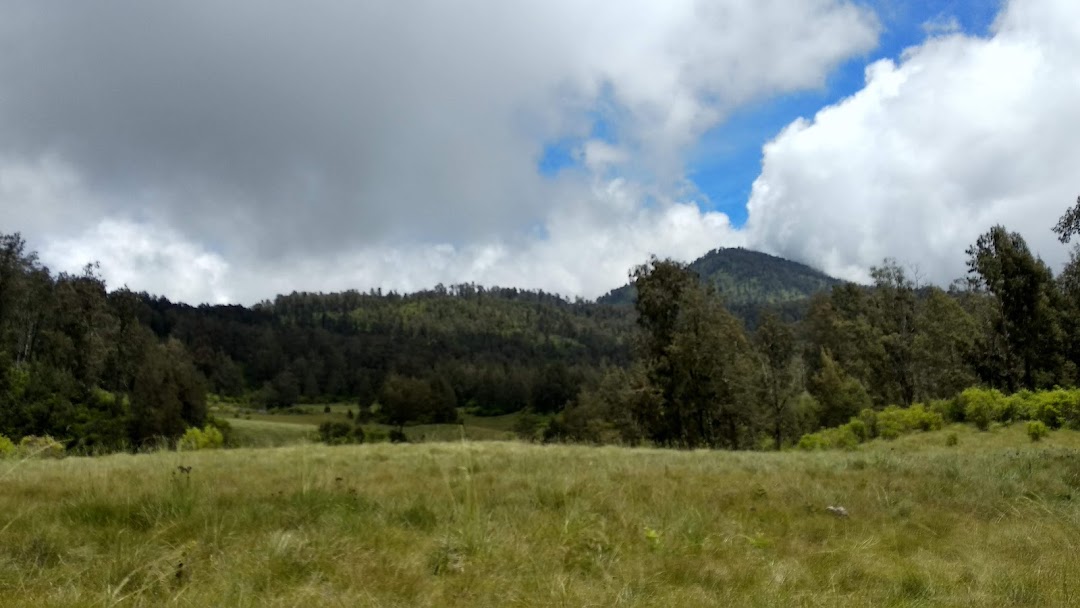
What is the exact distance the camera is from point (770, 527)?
6.45m

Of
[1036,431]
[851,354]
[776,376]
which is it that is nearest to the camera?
Result: [1036,431]

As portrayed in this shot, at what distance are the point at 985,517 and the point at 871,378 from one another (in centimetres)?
5465

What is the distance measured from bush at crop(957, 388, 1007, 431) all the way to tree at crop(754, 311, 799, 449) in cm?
983

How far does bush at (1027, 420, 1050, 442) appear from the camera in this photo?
2117 centimetres

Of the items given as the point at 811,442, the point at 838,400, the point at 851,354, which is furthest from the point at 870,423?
the point at 851,354

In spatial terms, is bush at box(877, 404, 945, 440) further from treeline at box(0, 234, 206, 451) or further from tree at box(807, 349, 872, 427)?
treeline at box(0, 234, 206, 451)

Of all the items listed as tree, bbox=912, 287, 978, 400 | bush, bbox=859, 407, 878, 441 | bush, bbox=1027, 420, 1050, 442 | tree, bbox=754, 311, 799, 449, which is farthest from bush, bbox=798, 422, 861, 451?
tree, bbox=912, 287, 978, 400

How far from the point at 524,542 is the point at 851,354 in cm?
6279

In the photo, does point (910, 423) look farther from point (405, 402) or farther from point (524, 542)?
point (405, 402)

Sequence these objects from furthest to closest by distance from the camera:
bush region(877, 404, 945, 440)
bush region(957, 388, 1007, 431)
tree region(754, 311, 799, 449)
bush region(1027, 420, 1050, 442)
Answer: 1. tree region(754, 311, 799, 449)
2. bush region(877, 404, 945, 440)
3. bush region(957, 388, 1007, 431)
4. bush region(1027, 420, 1050, 442)

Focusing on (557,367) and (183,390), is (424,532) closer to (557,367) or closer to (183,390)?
(183,390)

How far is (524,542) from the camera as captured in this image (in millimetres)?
5086

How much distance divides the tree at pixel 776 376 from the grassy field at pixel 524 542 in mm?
29000

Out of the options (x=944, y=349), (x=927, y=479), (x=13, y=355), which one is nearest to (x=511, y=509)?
(x=927, y=479)
